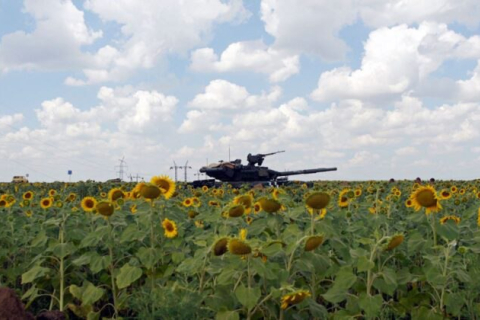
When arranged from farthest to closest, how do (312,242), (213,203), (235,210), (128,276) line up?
(213,203)
(128,276)
(235,210)
(312,242)

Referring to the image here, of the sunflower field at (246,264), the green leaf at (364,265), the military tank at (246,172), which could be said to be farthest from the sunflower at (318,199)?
the military tank at (246,172)

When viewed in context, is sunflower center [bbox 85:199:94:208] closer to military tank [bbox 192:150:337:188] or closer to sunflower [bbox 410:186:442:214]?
sunflower [bbox 410:186:442:214]

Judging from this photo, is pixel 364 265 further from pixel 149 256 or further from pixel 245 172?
pixel 245 172

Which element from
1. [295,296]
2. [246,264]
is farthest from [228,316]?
[295,296]

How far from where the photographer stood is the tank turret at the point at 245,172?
31.0 metres

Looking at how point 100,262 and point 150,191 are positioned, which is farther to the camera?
point 100,262

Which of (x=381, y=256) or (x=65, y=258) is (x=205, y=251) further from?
(x=65, y=258)

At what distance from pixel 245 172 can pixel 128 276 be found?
87.5 ft

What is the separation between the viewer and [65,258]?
5.77m

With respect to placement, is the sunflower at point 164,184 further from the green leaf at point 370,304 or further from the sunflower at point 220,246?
the green leaf at point 370,304

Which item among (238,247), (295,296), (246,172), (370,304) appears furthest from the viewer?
(246,172)

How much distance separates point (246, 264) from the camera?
381cm

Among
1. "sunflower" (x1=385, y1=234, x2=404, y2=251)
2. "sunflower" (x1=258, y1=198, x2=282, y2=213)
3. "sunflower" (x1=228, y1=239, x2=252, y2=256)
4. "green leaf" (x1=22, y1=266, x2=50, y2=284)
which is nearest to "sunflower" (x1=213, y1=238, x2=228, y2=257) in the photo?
"sunflower" (x1=228, y1=239, x2=252, y2=256)

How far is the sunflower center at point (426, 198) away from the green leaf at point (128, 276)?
2.50 m
